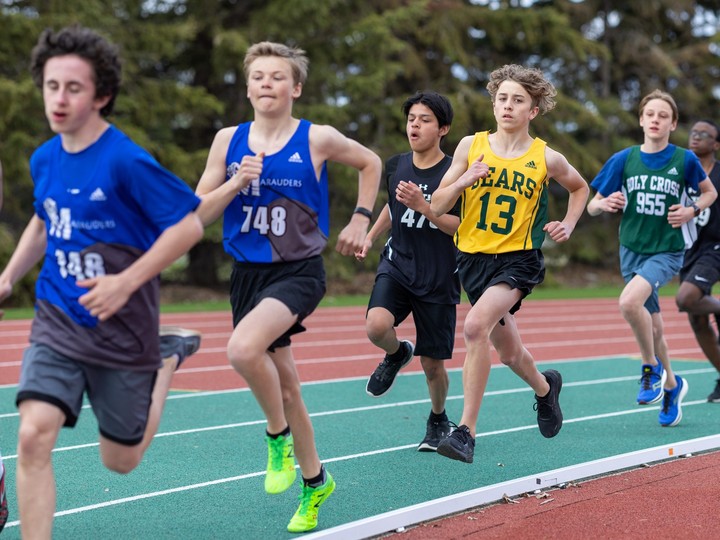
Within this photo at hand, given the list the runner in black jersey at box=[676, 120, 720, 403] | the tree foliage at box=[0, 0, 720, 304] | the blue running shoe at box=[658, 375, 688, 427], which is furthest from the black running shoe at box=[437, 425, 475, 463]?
the tree foliage at box=[0, 0, 720, 304]

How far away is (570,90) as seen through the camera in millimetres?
31578

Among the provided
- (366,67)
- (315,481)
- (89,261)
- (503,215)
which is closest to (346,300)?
(366,67)

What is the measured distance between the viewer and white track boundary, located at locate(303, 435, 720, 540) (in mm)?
4488

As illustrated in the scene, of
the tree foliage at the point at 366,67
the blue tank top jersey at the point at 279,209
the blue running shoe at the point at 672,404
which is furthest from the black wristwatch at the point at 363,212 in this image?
the tree foliage at the point at 366,67

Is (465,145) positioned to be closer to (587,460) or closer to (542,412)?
(542,412)

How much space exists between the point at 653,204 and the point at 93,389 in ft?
16.0

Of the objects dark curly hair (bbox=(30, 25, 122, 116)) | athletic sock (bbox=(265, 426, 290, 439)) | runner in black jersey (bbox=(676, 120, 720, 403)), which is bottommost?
athletic sock (bbox=(265, 426, 290, 439))

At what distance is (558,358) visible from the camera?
12398 millimetres

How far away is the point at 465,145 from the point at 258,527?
8.27ft

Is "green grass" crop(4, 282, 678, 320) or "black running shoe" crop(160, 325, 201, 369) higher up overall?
"black running shoe" crop(160, 325, 201, 369)

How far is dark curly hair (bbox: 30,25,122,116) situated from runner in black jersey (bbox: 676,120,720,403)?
5.79 metres

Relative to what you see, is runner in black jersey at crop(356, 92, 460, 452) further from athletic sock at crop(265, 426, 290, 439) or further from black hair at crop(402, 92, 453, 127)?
athletic sock at crop(265, 426, 290, 439)

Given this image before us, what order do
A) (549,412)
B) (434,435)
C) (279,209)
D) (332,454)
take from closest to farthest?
(279,209)
(549,412)
(332,454)
(434,435)

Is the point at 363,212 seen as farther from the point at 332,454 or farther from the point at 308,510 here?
the point at 332,454
